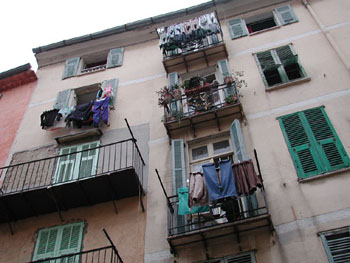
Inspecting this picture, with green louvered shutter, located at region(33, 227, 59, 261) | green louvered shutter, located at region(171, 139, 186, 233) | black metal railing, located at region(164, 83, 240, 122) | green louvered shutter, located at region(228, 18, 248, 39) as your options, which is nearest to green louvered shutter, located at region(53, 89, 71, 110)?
black metal railing, located at region(164, 83, 240, 122)

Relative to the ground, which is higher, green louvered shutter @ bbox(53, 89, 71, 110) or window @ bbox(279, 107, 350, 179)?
green louvered shutter @ bbox(53, 89, 71, 110)

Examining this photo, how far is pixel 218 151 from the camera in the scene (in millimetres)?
11367

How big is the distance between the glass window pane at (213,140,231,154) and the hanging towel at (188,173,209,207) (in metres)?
2.19

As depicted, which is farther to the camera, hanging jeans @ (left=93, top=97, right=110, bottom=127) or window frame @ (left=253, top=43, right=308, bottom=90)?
hanging jeans @ (left=93, top=97, right=110, bottom=127)

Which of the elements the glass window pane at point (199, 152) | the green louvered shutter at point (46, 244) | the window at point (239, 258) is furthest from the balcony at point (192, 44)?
the window at point (239, 258)

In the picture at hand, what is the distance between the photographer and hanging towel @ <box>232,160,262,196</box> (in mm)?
8818

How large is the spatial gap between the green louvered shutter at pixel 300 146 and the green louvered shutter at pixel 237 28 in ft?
17.6

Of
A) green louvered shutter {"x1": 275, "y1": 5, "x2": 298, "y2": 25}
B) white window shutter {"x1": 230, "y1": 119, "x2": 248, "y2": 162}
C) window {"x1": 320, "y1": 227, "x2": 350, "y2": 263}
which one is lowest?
window {"x1": 320, "y1": 227, "x2": 350, "y2": 263}

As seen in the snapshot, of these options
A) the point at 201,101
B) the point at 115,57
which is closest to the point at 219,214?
the point at 201,101

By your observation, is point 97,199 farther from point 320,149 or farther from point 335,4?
point 335,4

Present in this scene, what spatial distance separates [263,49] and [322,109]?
4.13 meters

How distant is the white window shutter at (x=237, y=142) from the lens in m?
10.3

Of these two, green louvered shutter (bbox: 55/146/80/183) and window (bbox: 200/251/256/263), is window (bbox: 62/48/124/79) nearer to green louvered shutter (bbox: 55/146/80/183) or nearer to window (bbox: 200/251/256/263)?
green louvered shutter (bbox: 55/146/80/183)

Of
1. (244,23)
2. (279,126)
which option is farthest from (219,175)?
(244,23)
